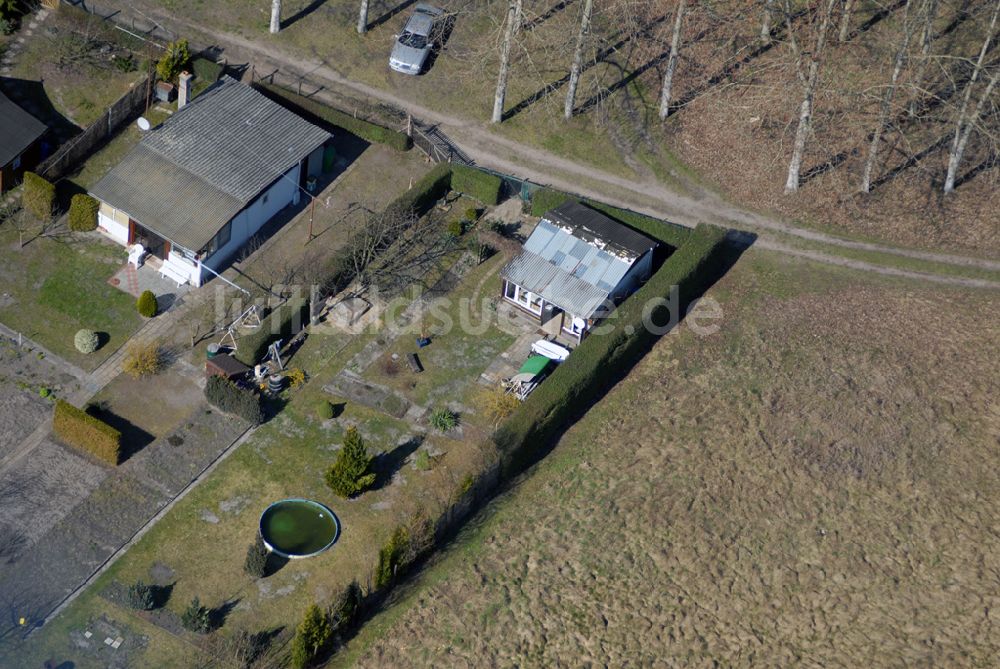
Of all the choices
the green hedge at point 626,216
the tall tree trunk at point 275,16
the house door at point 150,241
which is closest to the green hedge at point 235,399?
the house door at point 150,241

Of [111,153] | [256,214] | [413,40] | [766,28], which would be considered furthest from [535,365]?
[766,28]

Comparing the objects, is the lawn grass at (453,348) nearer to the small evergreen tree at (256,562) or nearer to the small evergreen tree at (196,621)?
the small evergreen tree at (256,562)

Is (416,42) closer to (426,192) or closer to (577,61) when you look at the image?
(577,61)

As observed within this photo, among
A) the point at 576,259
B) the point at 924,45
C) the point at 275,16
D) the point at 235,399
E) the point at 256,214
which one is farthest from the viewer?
the point at 275,16

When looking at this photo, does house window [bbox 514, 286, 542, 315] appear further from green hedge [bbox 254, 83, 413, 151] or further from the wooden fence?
the wooden fence

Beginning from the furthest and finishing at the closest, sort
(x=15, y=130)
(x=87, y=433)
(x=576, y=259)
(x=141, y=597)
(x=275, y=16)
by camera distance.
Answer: (x=275, y=16), (x=15, y=130), (x=576, y=259), (x=87, y=433), (x=141, y=597)

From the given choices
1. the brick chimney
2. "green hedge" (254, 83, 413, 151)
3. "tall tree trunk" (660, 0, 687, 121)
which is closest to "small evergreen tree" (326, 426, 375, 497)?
"green hedge" (254, 83, 413, 151)

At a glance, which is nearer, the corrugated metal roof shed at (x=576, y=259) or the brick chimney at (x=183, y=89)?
the corrugated metal roof shed at (x=576, y=259)
